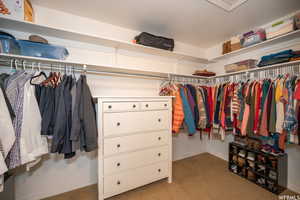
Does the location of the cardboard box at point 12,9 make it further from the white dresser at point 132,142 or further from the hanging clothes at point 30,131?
the white dresser at point 132,142

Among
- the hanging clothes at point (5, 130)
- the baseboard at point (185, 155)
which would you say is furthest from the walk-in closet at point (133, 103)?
the baseboard at point (185, 155)

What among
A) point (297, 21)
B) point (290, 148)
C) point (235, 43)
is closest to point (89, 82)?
point (235, 43)

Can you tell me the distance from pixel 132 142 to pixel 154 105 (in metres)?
0.58

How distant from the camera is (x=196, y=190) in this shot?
1718mm

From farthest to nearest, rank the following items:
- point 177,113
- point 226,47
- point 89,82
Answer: point 226,47 < point 177,113 < point 89,82

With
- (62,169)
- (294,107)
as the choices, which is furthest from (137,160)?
(294,107)

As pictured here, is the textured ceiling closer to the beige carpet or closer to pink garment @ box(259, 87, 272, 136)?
pink garment @ box(259, 87, 272, 136)

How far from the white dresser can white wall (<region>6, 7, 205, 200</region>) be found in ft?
1.72

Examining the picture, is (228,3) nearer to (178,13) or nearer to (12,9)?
(178,13)

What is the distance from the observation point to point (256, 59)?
2.05 metres

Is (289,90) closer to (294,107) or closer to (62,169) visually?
(294,107)

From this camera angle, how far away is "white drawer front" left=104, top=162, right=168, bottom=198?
149 centimetres

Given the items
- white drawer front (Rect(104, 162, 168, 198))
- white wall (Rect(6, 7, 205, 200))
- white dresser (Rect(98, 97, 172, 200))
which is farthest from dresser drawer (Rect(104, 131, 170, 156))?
white wall (Rect(6, 7, 205, 200))

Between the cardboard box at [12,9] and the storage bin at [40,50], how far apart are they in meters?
0.23
